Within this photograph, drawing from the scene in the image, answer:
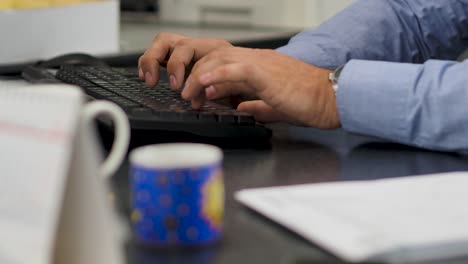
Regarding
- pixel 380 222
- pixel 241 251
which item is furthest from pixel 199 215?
pixel 380 222

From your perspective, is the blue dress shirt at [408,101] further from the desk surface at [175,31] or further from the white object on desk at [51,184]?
the desk surface at [175,31]

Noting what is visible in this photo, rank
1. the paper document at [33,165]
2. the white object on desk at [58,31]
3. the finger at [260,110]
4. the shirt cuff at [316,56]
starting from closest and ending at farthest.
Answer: the paper document at [33,165] → the finger at [260,110] → the shirt cuff at [316,56] → the white object on desk at [58,31]

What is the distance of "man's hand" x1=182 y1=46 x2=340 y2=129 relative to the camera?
3.96 feet

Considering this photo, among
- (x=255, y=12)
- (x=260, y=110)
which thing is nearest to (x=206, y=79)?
(x=260, y=110)

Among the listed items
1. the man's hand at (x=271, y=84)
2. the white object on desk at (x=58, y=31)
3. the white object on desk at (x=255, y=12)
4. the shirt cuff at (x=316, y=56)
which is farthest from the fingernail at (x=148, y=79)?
the white object on desk at (x=255, y=12)

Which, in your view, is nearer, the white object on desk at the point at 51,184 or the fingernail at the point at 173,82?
the white object on desk at the point at 51,184

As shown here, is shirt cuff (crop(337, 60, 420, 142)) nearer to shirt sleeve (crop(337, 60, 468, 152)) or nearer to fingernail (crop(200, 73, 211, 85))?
shirt sleeve (crop(337, 60, 468, 152))

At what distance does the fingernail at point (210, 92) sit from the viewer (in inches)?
48.5

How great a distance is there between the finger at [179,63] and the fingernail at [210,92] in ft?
0.39

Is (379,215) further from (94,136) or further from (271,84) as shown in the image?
(271,84)

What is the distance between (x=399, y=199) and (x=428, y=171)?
209mm

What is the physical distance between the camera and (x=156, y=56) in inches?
56.7

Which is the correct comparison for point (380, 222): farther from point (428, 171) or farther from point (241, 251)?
point (428, 171)

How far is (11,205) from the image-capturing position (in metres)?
0.68
